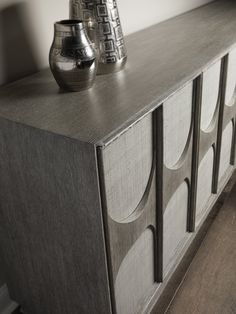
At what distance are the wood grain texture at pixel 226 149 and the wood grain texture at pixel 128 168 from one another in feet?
1.93

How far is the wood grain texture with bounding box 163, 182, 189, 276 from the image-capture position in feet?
3.24

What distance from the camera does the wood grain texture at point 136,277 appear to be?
0.82 meters

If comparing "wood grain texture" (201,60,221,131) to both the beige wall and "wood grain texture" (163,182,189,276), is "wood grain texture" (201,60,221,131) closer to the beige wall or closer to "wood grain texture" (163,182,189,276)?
"wood grain texture" (163,182,189,276)

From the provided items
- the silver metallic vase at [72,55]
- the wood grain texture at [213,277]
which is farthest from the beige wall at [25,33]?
the wood grain texture at [213,277]

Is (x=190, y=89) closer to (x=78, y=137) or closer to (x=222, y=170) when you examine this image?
(x=78, y=137)

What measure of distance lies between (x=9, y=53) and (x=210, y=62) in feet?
1.55

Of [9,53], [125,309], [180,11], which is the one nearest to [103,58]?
[9,53]

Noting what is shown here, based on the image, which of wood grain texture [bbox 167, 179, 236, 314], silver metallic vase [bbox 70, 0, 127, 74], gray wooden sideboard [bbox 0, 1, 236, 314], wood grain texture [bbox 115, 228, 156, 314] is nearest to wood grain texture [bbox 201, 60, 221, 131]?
gray wooden sideboard [bbox 0, 1, 236, 314]

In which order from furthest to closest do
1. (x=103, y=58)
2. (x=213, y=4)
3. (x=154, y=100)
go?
(x=213, y=4) < (x=103, y=58) < (x=154, y=100)

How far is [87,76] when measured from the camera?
0.76m

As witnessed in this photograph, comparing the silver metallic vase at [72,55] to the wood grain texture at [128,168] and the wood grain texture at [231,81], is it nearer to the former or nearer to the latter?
the wood grain texture at [128,168]

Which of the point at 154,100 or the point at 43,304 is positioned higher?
the point at 154,100

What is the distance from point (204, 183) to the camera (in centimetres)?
123

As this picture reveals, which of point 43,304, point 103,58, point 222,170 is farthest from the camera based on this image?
point 222,170
